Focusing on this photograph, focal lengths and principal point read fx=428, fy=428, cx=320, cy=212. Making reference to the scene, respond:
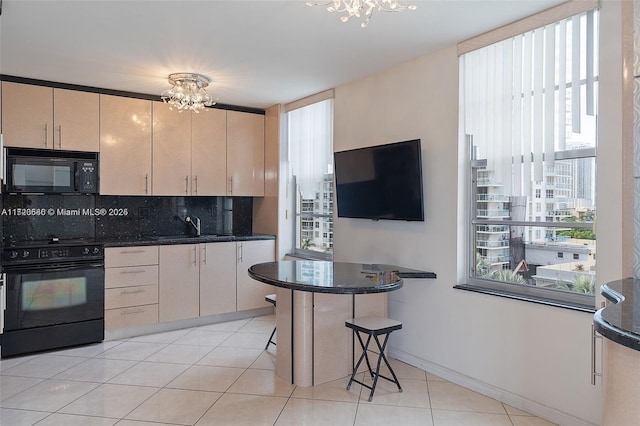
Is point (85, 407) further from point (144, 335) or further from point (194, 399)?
point (144, 335)

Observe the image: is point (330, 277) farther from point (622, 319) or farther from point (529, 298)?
point (622, 319)

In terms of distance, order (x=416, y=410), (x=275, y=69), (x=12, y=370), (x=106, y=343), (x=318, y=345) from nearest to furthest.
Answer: (x=416, y=410), (x=318, y=345), (x=12, y=370), (x=275, y=69), (x=106, y=343)

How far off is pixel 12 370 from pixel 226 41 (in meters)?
3.10

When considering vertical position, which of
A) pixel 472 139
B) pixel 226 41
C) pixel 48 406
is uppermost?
pixel 226 41

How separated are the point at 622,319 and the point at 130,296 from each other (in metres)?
4.09

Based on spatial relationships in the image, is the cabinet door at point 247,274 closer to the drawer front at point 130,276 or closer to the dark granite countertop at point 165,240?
the dark granite countertop at point 165,240

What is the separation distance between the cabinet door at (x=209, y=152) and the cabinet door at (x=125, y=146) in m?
0.50

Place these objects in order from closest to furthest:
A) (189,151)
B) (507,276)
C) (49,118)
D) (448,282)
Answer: (507,276)
(448,282)
(49,118)
(189,151)

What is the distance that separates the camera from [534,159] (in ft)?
8.86

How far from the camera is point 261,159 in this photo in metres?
5.38

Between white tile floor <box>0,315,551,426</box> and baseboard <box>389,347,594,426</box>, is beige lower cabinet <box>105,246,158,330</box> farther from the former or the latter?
baseboard <box>389,347,594,426</box>

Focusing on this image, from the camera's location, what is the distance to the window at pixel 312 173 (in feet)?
15.0

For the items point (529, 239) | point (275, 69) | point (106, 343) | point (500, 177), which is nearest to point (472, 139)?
point (500, 177)

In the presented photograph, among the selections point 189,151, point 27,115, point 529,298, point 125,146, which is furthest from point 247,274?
point 529,298
